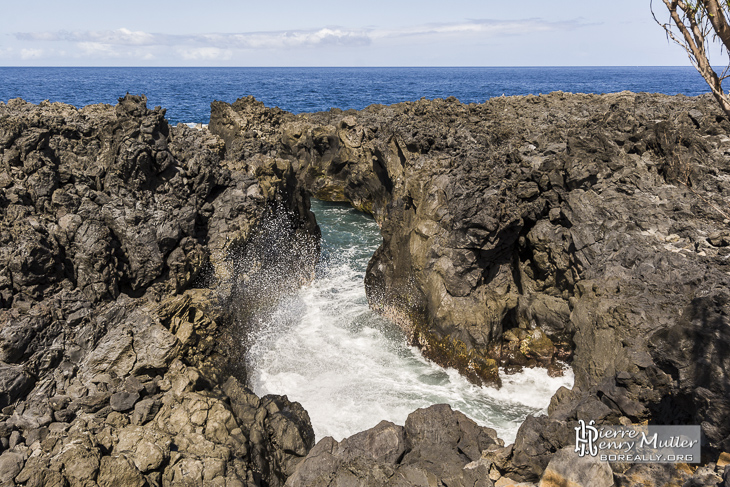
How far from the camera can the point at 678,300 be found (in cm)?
1194

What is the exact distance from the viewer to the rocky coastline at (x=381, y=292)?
931cm

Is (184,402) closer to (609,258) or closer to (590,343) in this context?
(590,343)

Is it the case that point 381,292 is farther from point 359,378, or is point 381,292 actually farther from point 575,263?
point 575,263

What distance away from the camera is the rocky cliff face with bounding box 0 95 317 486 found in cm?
973

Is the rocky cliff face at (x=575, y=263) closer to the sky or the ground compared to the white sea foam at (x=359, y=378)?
closer to the sky

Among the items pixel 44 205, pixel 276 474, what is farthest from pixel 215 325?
pixel 44 205

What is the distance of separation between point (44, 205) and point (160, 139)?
166 inches

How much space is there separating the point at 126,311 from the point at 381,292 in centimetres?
1024

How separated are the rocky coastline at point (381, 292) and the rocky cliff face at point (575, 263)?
2.5 inches

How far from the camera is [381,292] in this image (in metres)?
20.4
